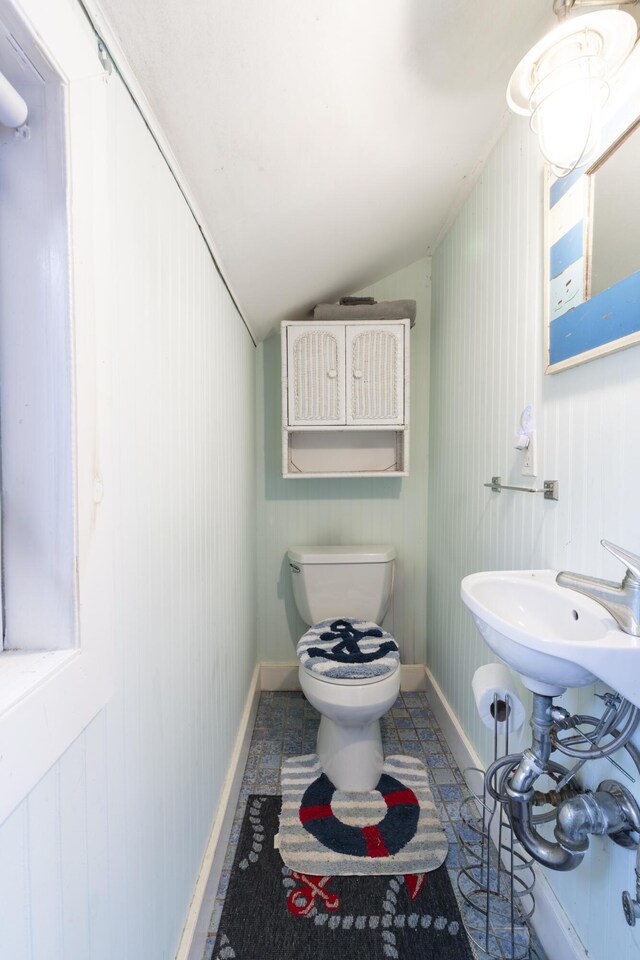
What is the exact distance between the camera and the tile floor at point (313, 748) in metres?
1.38

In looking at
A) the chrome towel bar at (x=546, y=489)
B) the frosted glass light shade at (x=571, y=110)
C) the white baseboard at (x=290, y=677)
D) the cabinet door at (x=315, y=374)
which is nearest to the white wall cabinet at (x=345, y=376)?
the cabinet door at (x=315, y=374)

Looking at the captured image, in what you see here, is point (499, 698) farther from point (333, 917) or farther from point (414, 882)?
point (333, 917)

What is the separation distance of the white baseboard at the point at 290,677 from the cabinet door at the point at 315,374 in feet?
4.13

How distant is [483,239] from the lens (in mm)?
1505

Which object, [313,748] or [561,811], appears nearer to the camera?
[561,811]

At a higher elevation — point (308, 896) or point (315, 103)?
point (315, 103)

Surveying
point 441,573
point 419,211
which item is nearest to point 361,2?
point 419,211

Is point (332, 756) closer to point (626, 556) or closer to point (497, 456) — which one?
point (497, 456)

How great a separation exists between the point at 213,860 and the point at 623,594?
1234 mm

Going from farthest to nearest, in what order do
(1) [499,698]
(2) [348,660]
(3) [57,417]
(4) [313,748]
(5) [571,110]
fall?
1. (4) [313,748]
2. (2) [348,660]
3. (1) [499,698]
4. (5) [571,110]
5. (3) [57,417]

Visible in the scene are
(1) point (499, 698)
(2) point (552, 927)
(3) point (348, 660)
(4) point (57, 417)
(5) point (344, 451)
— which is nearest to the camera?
(4) point (57, 417)

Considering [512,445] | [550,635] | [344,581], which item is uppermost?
[512,445]

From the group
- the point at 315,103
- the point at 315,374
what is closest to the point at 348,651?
the point at 315,374

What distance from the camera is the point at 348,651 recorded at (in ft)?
5.27
